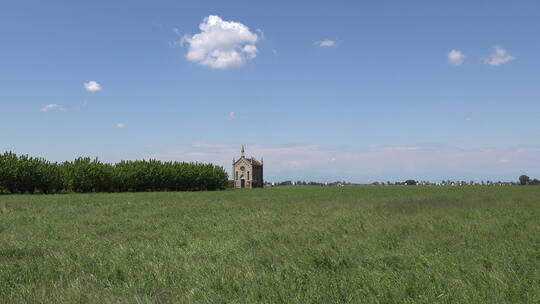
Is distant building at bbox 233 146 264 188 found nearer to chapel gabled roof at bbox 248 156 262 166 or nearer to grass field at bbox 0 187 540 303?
chapel gabled roof at bbox 248 156 262 166

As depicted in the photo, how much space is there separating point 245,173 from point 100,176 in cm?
6574

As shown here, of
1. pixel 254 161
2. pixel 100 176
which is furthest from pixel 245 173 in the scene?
pixel 100 176

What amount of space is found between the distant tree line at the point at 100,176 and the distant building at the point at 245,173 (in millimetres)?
30196

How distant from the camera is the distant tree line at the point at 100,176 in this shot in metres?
65.2

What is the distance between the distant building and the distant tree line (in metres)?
30.2

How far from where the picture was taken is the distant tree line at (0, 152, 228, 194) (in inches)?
2569

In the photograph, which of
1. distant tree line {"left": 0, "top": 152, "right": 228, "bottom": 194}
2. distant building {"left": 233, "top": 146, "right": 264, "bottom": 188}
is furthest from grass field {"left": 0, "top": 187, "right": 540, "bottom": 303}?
distant building {"left": 233, "top": 146, "right": 264, "bottom": 188}

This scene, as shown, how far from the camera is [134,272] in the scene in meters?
8.23

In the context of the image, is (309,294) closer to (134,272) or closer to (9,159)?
(134,272)

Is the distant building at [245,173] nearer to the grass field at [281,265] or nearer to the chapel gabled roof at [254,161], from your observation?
the chapel gabled roof at [254,161]

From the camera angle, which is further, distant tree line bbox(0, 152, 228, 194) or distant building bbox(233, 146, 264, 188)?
distant building bbox(233, 146, 264, 188)

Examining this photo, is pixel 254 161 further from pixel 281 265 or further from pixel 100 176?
pixel 281 265

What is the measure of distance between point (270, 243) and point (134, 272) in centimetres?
431

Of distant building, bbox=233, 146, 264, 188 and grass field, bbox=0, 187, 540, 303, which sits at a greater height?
distant building, bbox=233, 146, 264, 188
